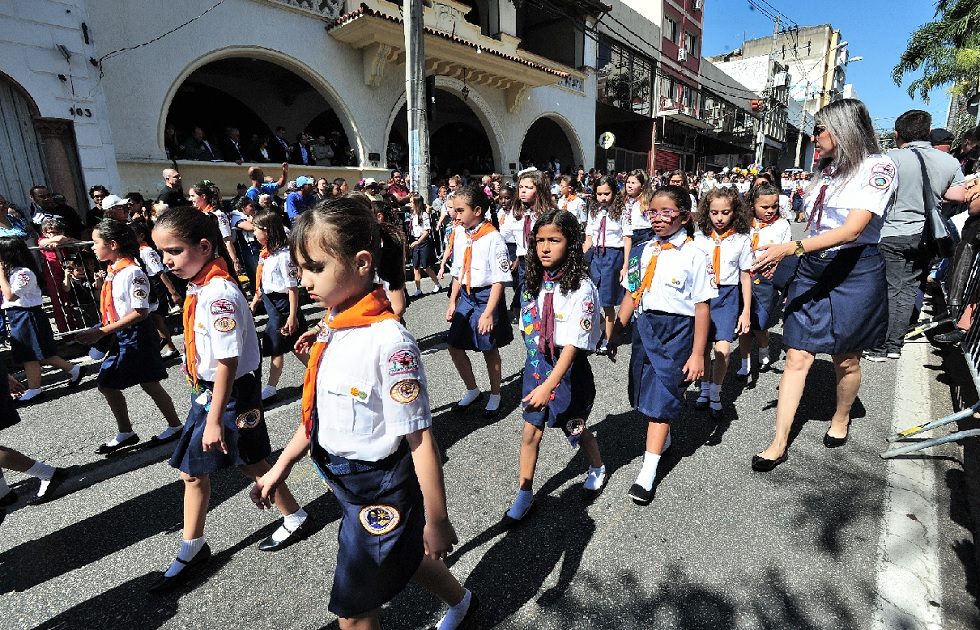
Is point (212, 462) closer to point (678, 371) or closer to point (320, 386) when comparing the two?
point (320, 386)

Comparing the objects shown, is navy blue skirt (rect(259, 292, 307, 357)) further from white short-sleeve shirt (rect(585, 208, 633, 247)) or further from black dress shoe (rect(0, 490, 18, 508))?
white short-sleeve shirt (rect(585, 208, 633, 247))

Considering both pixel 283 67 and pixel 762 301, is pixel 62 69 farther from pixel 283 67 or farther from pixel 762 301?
pixel 762 301

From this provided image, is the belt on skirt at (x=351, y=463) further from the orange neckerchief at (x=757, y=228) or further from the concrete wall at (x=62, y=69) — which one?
the concrete wall at (x=62, y=69)

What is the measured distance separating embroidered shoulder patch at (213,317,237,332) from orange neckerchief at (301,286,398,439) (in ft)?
2.77

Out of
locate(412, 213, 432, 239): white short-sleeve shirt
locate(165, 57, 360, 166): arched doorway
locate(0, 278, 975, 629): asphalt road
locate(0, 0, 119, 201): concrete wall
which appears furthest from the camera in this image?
locate(165, 57, 360, 166): arched doorway

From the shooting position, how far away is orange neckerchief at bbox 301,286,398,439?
151 cm

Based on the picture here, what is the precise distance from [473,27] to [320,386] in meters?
15.3

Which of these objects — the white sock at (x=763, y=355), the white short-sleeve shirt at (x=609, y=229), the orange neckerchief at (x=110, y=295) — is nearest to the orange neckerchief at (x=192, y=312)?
the orange neckerchief at (x=110, y=295)

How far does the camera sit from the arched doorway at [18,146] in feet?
25.1

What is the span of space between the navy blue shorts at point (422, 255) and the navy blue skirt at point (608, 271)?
372cm

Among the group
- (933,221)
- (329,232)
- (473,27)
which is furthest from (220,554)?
(473,27)

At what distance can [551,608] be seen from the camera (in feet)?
7.05

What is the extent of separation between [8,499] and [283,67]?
1136 centimetres

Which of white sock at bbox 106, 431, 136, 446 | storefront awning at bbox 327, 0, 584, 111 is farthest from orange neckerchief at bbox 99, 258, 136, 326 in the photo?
storefront awning at bbox 327, 0, 584, 111
